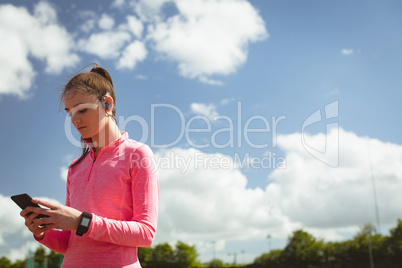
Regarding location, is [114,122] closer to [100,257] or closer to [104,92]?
[104,92]

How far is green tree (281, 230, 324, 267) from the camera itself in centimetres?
8669

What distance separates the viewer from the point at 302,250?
89.1m

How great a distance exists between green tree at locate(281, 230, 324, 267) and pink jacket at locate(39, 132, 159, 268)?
9079 centimetres

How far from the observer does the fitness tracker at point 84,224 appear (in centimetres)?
200

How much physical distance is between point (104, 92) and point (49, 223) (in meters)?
0.88

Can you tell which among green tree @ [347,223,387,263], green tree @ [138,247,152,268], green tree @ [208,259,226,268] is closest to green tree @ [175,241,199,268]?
green tree @ [138,247,152,268]

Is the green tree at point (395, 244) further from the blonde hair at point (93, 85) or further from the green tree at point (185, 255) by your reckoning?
the blonde hair at point (93, 85)

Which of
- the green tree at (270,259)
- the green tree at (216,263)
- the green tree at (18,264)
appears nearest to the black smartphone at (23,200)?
the green tree at (270,259)

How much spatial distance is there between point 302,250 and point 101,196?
9381 cm

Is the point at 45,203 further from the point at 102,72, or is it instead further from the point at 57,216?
the point at 102,72

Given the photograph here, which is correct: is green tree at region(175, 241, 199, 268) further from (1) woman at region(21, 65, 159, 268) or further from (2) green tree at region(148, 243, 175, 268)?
(1) woman at region(21, 65, 159, 268)

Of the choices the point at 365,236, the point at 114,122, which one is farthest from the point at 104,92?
the point at 365,236

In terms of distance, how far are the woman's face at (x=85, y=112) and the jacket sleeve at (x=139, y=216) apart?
0.31 m

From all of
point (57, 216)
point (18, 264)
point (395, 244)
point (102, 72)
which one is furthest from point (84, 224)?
point (18, 264)
